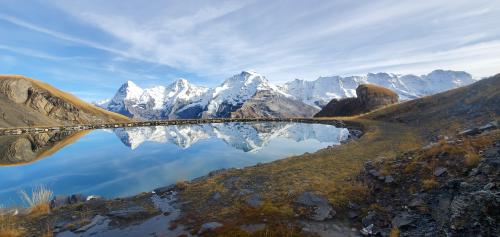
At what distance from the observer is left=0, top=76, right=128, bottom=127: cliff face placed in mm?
119750

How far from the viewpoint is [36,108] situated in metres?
145

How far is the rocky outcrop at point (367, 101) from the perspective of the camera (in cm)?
12712

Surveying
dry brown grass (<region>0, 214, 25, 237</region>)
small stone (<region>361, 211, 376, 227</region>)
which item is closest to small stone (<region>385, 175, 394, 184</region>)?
small stone (<region>361, 211, 376, 227</region>)

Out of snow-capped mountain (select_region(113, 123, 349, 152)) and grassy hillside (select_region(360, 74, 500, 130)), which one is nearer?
grassy hillside (select_region(360, 74, 500, 130))

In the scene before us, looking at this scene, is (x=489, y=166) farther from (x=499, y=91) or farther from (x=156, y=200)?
(x=499, y=91)

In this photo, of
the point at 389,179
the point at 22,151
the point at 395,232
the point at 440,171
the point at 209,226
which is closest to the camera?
the point at 395,232

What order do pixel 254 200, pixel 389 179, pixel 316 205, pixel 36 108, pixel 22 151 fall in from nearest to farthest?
pixel 316 205
pixel 389 179
pixel 254 200
pixel 22 151
pixel 36 108

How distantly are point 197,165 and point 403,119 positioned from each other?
155 ft

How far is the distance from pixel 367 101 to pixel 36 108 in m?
154

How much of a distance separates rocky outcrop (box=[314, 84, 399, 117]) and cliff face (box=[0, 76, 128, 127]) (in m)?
128

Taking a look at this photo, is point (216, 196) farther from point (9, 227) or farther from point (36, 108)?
point (36, 108)

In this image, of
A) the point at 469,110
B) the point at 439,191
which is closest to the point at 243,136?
the point at 469,110

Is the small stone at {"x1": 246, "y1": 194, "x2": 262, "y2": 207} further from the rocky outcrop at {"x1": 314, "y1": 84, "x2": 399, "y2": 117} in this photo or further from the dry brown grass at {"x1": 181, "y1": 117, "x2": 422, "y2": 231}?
the rocky outcrop at {"x1": 314, "y1": 84, "x2": 399, "y2": 117}

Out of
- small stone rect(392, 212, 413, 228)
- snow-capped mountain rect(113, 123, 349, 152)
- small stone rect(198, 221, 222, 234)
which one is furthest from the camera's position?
snow-capped mountain rect(113, 123, 349, 152)
